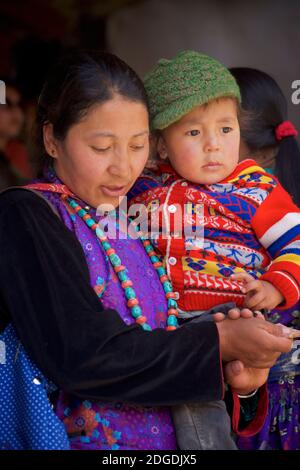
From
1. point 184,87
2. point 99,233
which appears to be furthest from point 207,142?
point 99,233

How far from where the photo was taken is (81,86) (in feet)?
6.64

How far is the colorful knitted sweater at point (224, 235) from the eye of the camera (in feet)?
7.32

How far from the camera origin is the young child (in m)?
2.22

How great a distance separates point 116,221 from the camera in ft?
7.27

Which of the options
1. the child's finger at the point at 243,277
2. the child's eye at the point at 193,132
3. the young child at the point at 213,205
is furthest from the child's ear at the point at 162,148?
the child's finger at the point at 243,277

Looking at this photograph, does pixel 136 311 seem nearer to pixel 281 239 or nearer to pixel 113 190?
pixel 113 190

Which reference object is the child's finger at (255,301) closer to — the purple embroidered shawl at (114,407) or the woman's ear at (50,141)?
the purple embroidered shawl at (114,407)

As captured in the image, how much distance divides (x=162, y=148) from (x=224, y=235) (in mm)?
410

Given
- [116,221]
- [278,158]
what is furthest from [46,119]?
[278,158]

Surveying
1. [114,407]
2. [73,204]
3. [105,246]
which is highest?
[73,204]

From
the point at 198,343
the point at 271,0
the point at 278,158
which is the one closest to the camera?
the point at 198,343

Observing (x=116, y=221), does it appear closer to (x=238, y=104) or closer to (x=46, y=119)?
(x=46, y=119)

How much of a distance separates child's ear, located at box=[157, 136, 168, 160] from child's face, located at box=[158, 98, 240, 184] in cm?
8

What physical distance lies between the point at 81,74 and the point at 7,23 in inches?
154
